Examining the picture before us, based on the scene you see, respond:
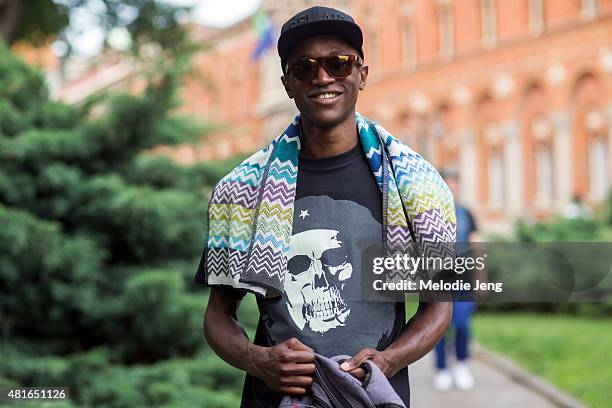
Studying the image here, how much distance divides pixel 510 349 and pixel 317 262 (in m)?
9.05

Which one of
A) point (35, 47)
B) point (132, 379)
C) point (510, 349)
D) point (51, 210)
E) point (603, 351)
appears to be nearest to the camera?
point (132, 379)

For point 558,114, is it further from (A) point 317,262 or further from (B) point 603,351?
(A) point 317,262

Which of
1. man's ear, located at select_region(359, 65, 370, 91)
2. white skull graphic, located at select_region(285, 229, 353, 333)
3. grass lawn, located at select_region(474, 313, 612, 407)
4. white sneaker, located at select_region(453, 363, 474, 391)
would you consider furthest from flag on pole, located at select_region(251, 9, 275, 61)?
white skull graphic, located at select_region(285, 229, 353, 333)

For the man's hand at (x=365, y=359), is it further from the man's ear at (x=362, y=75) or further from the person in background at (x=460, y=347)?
the person in background at (x=460, y=347)

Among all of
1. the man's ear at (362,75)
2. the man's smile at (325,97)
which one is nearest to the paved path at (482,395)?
the man's ear at (362,75)

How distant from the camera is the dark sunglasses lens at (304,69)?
7.73 feet

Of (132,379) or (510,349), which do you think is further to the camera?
(510,349)

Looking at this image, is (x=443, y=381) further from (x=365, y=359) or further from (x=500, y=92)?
(x=500, y=92)

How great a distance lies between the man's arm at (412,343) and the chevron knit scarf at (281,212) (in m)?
0.17

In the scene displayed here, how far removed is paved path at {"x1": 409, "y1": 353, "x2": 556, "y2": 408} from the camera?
800cm

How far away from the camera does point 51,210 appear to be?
6566mm

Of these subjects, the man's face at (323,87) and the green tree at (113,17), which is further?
the green tree at (113,17)

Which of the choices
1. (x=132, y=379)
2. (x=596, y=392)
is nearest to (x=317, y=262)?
(x=132, y=379)

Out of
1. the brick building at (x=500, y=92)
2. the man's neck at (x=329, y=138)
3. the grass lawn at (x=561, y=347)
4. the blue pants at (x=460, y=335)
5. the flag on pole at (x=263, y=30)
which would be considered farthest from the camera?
the brick building at (x=500, y=92)
